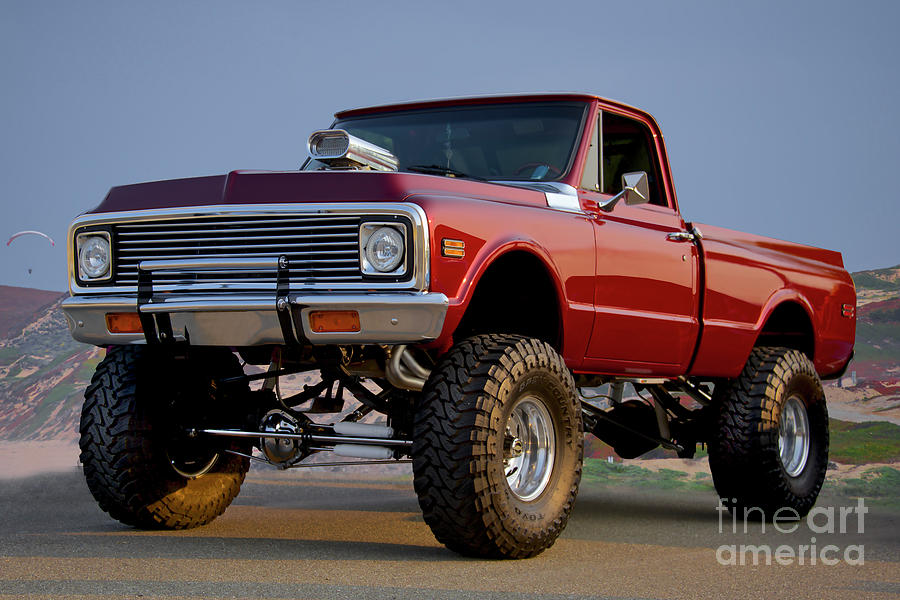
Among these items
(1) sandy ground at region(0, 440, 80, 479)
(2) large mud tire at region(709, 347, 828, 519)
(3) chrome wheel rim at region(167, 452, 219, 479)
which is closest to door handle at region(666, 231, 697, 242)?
(2) large mud tire at region(709, 347, 828, 519)

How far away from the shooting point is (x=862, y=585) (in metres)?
4.75

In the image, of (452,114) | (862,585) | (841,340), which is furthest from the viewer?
(841,340)

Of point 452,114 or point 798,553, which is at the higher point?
point 452,114

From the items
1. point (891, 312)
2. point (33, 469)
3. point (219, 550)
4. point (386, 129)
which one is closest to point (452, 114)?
point (386, 129)

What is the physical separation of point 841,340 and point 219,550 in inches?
220

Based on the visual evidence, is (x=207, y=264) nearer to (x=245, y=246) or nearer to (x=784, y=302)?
(x=245, y=246)

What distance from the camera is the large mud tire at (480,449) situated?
4938 mm

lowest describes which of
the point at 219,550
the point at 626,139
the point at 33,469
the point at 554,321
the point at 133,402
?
the point at 33,469

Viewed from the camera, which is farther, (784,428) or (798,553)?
(784,428)

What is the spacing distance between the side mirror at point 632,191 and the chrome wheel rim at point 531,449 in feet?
4.55

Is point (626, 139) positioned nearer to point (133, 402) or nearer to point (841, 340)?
point (841, 340)

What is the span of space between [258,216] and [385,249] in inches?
25.5

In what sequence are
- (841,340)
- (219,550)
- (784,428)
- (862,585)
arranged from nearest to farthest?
(862,585)
(219,550)
(784,428)
(841,340)

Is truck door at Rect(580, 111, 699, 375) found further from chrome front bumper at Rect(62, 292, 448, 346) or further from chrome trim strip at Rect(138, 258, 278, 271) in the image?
chrome trim strip at Rect(138, 258, 278, 271)
